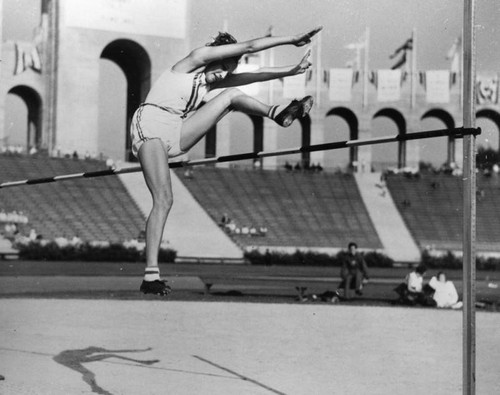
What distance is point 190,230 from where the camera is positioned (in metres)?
35.2

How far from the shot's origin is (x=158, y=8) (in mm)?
8320

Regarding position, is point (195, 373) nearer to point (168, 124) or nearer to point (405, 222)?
point (168, 124)

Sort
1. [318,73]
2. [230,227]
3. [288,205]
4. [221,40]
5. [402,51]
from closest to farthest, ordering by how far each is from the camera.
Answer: [221,40], [230,227], [288,205], [318,73], [402,51]

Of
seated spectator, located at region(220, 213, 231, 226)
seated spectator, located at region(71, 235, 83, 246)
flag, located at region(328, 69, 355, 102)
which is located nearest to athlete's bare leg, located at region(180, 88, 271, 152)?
flag, located at region(328, 69, 355, 102)

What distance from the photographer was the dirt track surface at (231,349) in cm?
835

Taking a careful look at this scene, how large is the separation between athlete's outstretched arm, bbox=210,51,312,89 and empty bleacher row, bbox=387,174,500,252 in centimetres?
3495

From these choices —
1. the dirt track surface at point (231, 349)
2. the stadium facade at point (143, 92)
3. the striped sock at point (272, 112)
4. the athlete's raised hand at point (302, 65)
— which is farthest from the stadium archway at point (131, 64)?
the striped sock at point (272, 112)

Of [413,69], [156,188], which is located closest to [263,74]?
[156,188]

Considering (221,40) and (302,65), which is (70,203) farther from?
(221,40)

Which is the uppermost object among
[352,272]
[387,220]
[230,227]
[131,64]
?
[131,64]

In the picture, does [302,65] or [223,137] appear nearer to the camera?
[302,65]

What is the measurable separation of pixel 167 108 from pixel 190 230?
3037cm

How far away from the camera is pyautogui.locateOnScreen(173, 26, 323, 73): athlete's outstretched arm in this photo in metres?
4.73

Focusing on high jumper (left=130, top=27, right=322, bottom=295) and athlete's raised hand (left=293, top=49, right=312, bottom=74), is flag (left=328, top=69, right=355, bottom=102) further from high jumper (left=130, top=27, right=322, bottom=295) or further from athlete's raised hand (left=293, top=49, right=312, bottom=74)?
high jumper (left=130, top=27, right=322, bottom=295)
